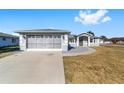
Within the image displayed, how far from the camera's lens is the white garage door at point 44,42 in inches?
773

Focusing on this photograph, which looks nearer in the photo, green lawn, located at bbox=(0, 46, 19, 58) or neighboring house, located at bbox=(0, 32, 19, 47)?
green lawn, located at bbox=(0, 46, 19, 58)

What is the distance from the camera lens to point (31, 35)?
1978 cm

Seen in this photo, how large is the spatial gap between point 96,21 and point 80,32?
467cm

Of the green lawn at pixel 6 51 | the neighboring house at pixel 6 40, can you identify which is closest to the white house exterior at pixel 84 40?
the neighboring house at pixel 6 40

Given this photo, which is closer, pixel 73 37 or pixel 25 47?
pixel 25 47

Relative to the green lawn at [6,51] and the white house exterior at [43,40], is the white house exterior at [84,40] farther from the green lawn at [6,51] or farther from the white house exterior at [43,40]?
the green lawn at [6,51]

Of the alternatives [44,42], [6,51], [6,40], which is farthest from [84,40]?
[6,51]

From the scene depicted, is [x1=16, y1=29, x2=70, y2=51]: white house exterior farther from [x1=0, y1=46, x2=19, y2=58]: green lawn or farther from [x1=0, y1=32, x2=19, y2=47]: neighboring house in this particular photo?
[x1=0, y1=32, x2=19, y2=47]: neighboring house

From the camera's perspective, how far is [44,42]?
19.6 m

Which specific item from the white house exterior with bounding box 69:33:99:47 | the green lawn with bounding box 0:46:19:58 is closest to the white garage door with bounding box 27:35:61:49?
the green lawn with bounding box 0:46:19:58

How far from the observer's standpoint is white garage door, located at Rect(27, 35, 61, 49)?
64.4 feet
